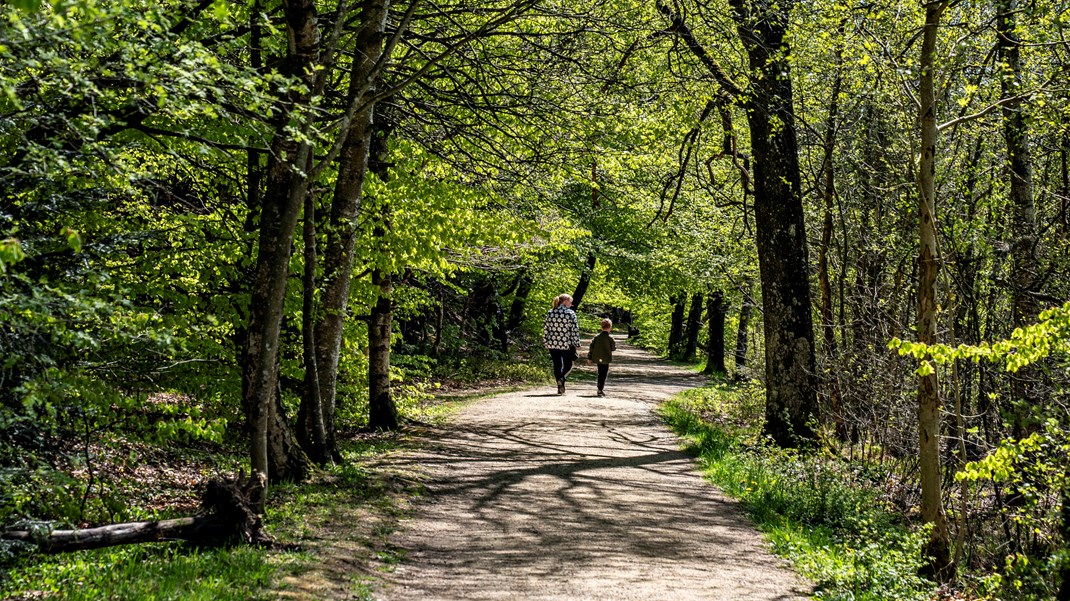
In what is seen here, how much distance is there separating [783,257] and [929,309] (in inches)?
227

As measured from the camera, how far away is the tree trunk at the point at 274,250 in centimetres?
708

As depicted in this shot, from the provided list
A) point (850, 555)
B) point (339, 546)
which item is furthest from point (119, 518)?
point (850, 555)

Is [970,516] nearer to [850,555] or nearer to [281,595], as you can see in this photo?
[850,555]

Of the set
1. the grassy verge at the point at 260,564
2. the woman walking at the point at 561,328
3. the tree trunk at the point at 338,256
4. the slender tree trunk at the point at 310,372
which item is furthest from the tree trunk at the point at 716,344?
the grassy verge at the point at 260,564

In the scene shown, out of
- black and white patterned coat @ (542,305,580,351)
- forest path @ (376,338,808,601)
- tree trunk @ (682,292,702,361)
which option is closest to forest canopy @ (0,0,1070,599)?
forest path @ (376,338,808,601)

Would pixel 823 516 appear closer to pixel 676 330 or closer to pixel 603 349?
pixel 603 349

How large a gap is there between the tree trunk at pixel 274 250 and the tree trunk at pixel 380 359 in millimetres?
4998

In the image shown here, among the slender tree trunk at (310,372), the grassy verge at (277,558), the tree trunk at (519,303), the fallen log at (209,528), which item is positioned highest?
the tree trunk at (519,303)

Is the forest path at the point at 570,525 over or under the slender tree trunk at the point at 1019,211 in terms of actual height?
under

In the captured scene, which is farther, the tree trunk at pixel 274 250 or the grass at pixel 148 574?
the tree trunk at pixel 274 250

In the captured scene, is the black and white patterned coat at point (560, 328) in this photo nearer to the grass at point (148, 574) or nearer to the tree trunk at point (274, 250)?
the tree trunk at point (274, 250)

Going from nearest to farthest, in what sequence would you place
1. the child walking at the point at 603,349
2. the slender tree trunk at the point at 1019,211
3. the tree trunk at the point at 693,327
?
the slender tree trunk at the point at 1019,211
the child walking at the point at 603,349
the tree trunk at the point at 693,327

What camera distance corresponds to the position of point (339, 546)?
721 centimetres

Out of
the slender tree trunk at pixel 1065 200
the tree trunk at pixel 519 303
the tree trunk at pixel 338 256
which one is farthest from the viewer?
the tree trunk at pixel 519 303
